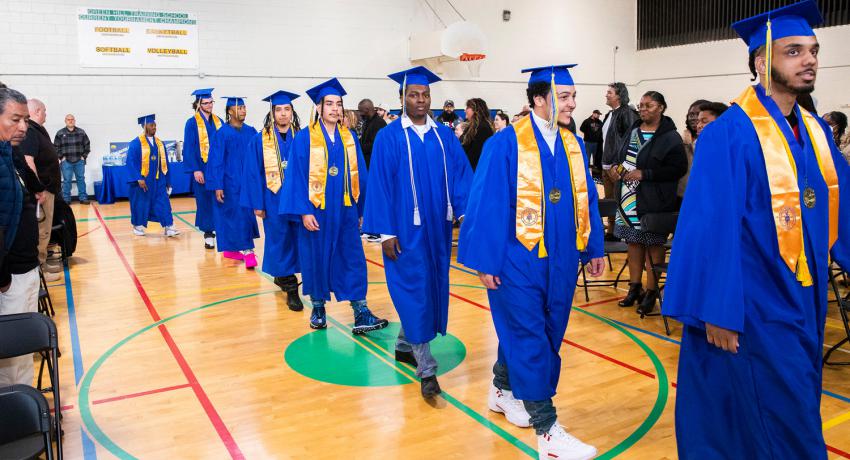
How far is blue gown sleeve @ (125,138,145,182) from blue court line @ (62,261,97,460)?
222cm

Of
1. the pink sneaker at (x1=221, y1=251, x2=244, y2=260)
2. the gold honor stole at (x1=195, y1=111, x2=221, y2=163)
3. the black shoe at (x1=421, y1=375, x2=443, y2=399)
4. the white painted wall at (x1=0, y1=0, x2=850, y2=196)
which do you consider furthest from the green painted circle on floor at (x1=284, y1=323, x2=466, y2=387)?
the white painted wall at (x1=0, y1=0, x2=850, y2=196)

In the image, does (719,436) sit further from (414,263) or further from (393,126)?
(393,126)

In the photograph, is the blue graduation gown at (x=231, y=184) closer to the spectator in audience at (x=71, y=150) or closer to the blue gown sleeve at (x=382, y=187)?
the blue gown sleeve at (x=382, y=187)

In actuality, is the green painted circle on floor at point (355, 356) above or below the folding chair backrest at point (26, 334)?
below

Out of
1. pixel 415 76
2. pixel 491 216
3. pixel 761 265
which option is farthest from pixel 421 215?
pixel 761 265

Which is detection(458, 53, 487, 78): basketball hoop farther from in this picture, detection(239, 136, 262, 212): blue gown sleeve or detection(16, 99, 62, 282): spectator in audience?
detection(16, 99, 62, 282): spectator in audience

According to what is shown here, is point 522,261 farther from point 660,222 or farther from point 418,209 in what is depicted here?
point 660,222

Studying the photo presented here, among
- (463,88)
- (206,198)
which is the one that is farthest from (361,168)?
(463,88)

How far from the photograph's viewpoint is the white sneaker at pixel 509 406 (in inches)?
138

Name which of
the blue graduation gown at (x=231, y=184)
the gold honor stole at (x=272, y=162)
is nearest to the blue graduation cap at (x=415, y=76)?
the gold honor stole at (x=272, y=162)

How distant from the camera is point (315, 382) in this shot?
13.7 feet

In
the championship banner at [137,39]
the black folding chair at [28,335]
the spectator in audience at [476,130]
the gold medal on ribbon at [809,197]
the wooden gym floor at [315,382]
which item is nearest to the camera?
the gold medal on ribbon at [809,197]

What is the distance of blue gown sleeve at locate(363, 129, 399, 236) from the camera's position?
3891mm

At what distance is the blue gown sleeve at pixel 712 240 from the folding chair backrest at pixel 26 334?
242 centimetres
